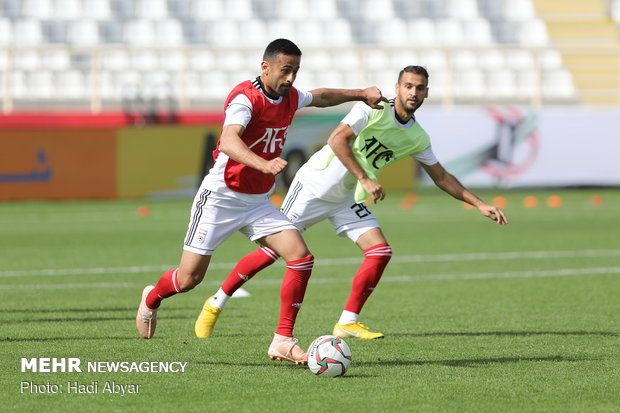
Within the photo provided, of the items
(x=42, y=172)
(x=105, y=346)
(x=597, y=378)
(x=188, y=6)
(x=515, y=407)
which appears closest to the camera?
(x=515, y=407)

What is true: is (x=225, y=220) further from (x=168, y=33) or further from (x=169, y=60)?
(x=168, y=33)

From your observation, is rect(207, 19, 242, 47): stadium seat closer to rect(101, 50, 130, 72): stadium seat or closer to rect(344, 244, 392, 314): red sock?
rect(101, 50, 130, 72): stadium seat

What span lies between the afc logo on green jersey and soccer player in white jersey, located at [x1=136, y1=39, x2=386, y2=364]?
0.74m

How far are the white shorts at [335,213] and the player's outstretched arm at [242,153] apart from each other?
1956 mm

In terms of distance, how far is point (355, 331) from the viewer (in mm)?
8031

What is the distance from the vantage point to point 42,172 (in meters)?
19.9

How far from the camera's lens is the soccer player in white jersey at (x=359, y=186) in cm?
793

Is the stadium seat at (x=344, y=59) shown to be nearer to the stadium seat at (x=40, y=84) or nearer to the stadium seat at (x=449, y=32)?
the stadium seat at (x=449, y=32)

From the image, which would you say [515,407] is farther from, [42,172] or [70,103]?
[70,103]

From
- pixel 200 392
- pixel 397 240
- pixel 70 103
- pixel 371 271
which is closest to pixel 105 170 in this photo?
pixel 70 103

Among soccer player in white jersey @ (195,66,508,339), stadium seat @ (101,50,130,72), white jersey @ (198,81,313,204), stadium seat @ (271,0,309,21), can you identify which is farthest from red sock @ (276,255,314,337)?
stadium seat @ (271,0,309,21)

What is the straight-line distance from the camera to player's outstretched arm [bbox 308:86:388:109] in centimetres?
743

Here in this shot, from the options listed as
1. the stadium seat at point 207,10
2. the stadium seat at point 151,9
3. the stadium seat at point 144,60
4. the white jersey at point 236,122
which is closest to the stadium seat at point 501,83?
the stadium seat at point 207,10

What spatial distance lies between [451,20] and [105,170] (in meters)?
13.2
